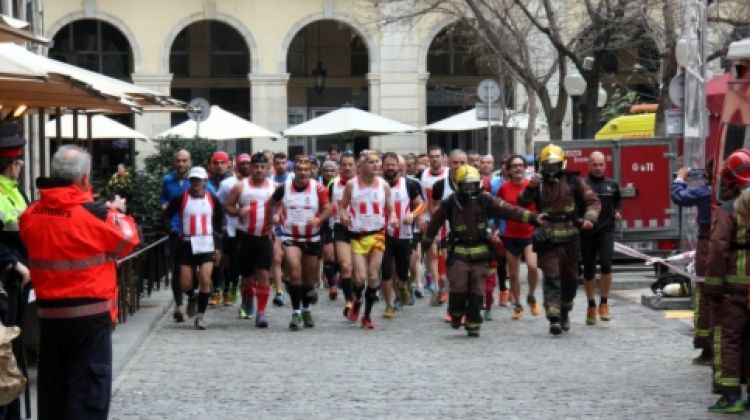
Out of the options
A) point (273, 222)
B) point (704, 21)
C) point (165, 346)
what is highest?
point (704, 21)

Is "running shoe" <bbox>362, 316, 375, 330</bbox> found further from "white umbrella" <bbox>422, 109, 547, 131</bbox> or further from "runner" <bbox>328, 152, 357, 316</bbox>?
"white umbrella" <bbox>422, 109, 547, 131</bbox>

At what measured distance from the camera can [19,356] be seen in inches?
412

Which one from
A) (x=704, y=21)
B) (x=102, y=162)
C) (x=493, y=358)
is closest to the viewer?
(x=493, y=358)

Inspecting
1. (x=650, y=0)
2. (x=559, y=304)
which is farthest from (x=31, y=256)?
(x=650, y=0)

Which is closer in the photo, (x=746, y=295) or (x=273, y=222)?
(x=746, y=295)

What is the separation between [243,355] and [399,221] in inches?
159

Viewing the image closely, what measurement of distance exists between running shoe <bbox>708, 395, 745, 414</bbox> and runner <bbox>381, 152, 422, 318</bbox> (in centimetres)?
766

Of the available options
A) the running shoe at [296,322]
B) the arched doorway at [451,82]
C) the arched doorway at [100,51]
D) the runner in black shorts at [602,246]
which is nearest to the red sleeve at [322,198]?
the running shoe at [296,322]

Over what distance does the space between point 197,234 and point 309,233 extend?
115 cm

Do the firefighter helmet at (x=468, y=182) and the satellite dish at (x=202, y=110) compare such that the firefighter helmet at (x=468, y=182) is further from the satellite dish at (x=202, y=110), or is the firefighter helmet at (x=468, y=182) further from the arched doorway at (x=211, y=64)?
the arched doorway at (x=211, y=64)

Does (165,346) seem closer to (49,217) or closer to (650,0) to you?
(49,217)

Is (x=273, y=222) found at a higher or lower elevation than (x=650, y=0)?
lower

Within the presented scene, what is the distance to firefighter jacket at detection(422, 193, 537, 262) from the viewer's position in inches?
640

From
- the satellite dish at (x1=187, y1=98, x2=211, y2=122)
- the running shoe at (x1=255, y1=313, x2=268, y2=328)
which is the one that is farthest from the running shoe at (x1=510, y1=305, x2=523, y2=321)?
the satellite dish at (x1=187, y1=98, x2=211, y2=122)
